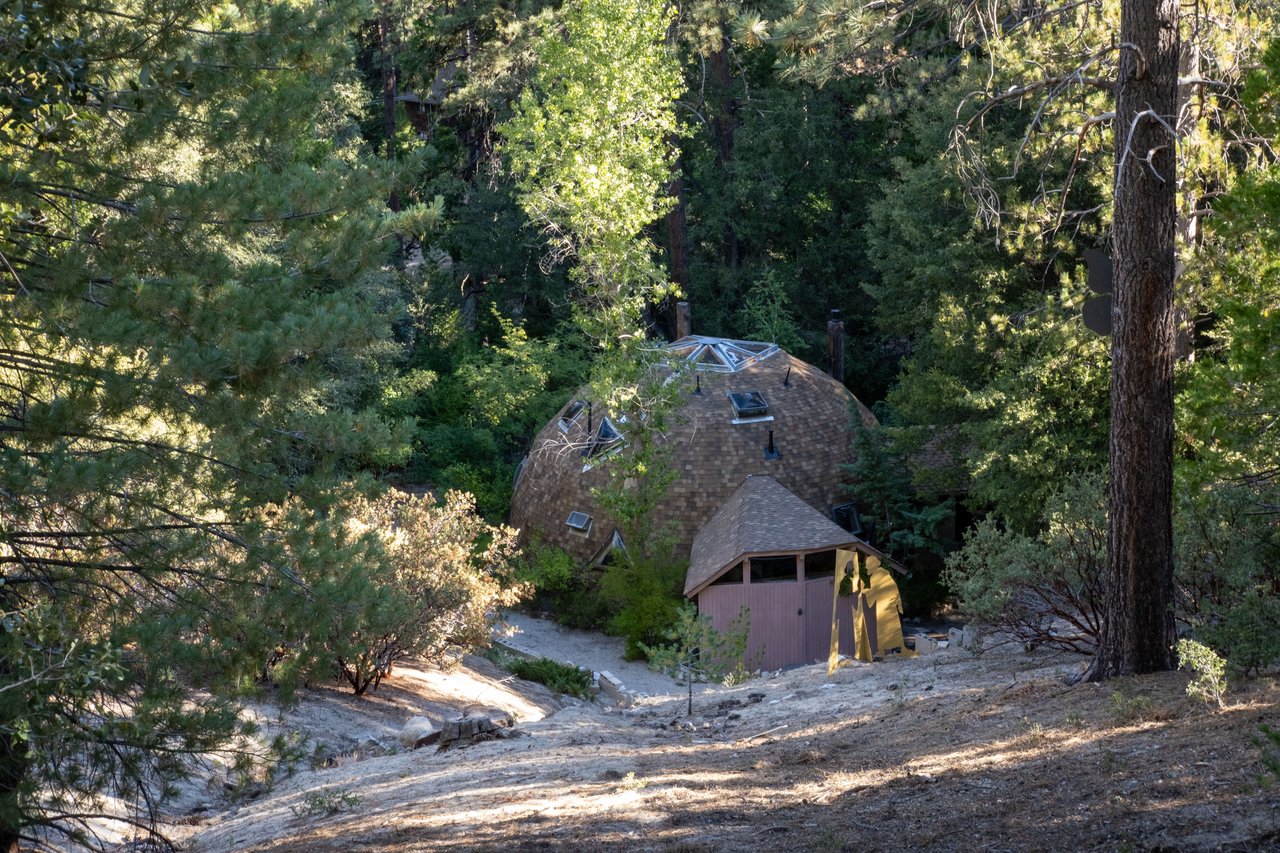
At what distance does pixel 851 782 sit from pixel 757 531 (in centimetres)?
1269

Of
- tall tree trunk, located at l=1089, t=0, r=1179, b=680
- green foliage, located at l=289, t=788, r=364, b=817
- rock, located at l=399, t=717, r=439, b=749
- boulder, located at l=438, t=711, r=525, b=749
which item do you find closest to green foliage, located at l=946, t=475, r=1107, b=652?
tall tree trunk, located at l=1089, t=0, r=1179, b=680

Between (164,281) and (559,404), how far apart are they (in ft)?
69.4

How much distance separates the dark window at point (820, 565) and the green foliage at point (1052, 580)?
8.36m

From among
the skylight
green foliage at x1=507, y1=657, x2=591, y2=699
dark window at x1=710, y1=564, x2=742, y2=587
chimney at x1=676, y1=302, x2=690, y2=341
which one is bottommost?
green foliage at x1=507, y1=657, x2=591, y2=699

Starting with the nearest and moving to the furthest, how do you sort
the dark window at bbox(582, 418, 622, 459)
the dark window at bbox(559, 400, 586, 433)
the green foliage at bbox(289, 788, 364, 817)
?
1. the green foliage at bbox(289, 788, 364, 817)
2. the dark window at bbox(582, 418, 622, 459)
3. the dark window at bbox(559, 400, 586, 433)

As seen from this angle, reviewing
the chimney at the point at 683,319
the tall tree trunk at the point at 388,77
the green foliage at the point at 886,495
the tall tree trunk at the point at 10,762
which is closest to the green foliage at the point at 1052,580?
the tall tree trunk at the point at 10,762

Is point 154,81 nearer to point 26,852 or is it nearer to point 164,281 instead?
point 164,281

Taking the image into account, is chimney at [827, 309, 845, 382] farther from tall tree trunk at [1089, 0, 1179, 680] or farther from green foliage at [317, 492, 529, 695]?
tall tree trunk at [1089, 0, 1179, 680]

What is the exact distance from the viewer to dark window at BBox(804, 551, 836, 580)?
2072 centimetres

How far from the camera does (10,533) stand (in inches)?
274

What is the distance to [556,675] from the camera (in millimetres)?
18609

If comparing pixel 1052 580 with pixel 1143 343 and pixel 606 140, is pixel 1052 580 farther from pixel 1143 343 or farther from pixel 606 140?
pixel 606 140

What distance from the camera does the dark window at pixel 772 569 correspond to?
2047 centimetres

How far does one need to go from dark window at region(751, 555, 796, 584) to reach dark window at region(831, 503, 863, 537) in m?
3.17
